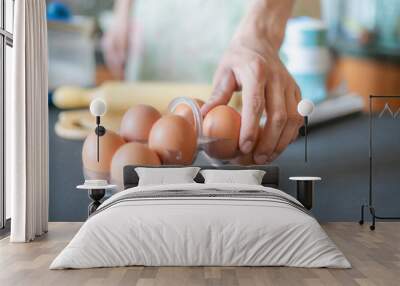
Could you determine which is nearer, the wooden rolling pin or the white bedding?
the white bedding

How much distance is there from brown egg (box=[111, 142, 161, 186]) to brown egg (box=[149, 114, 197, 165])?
80mm

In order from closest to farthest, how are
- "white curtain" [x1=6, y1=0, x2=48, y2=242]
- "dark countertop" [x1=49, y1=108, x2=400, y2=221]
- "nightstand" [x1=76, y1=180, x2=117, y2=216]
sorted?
1. "white curtain" [x1=6, y1=0, x2=48, y2=242]
2. "nightstand" [x1=76, y1=180, x2=117, y2=216]
3. "dark countertop" [x1=49, y1=108, x2=400, y2=221]

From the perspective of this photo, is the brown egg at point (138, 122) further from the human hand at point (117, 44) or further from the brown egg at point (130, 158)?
the human hand at point (117, 44)

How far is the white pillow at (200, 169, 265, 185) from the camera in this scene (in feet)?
22.4

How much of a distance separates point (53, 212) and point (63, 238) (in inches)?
58.0

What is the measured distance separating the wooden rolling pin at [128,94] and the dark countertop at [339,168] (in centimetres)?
24

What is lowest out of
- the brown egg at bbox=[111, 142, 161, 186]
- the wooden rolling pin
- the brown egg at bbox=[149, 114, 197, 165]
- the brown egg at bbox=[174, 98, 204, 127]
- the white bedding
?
the white bedding

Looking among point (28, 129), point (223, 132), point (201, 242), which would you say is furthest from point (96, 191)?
point (201, 242)

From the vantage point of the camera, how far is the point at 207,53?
25.5 ft

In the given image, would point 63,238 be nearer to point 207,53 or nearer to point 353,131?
point 207,53

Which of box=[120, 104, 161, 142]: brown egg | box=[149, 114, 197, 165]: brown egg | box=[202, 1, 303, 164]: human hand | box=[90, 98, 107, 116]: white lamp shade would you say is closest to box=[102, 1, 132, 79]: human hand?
box=[120, 104, 161, 142]: brown egg

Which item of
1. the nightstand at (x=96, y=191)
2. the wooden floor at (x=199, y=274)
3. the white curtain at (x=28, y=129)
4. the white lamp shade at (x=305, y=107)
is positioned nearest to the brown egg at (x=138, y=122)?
the nightstand at (x=96, y=191)

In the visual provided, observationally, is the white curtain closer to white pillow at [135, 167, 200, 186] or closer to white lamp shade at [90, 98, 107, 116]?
white lamp shade at [90, 98, 107, 116]

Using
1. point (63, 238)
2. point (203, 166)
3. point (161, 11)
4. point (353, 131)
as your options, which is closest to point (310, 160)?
point (353, 131)
